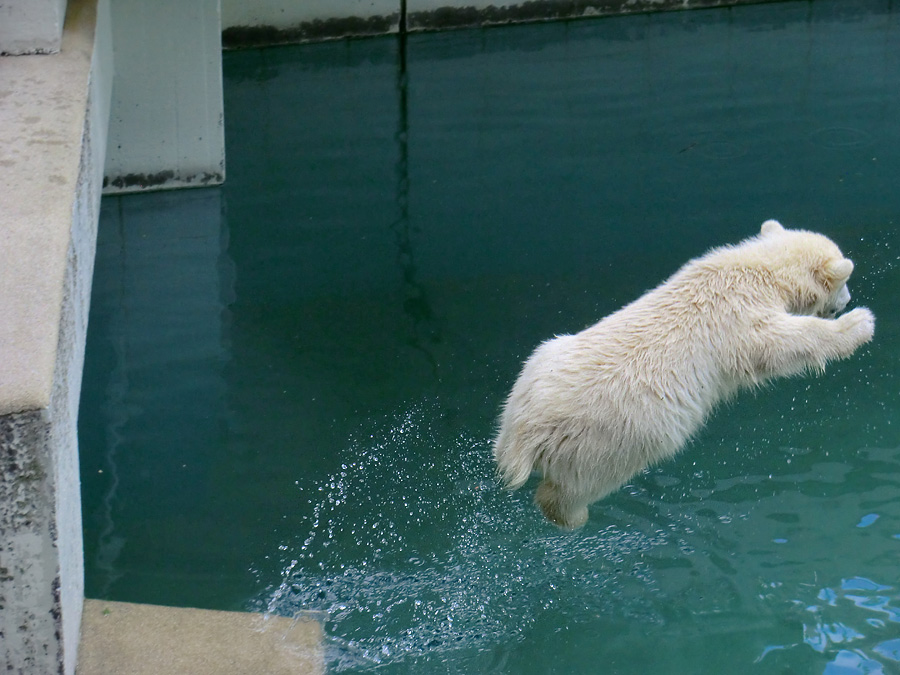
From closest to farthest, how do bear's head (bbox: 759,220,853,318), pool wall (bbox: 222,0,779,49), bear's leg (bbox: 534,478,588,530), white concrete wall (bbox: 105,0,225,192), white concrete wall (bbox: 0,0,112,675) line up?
1. white concrete wall (bbox: 0,0,112,675)
2. bear's leg (bbox: 534,478,588,530)
3. bear's head (bbox: 759,220,853,318)
4. white concrete wall (bbox: 105,0,225,192)
5. pool wall (bbox: 222,0,779,49)

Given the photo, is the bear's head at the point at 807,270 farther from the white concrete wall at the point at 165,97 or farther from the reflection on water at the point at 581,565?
the white concrete wall at the point at 165,97

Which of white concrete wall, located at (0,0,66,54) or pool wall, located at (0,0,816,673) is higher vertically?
white concrete wall, located at (0,0,66,54)

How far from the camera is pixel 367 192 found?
6.71m

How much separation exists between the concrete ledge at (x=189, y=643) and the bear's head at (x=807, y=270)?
196cm

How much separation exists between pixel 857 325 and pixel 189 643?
234 cm

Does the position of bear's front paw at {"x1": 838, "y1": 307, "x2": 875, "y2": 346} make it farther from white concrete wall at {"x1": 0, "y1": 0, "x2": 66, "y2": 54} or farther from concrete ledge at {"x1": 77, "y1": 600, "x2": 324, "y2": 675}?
white concrete wall at {"x1": 0, "y1": 0, "x2": 66, "y2": 54}

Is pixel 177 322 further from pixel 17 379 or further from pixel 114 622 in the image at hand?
pixel 17 379

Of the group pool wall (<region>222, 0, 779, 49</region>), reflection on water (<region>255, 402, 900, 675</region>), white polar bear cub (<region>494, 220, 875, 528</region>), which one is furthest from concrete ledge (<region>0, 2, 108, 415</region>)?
pool wall (<region>222, 0, 779, 49</region>)

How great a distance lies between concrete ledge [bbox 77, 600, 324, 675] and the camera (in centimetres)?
315

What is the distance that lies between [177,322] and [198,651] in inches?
95.5

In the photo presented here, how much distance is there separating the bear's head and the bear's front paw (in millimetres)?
146

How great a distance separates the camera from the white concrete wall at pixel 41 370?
239 cm

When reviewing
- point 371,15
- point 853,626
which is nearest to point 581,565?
point 853,626

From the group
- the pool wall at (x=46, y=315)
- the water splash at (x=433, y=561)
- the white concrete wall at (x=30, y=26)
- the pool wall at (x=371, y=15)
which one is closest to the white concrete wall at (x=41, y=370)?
the pool wall at (x=46, y=315)
